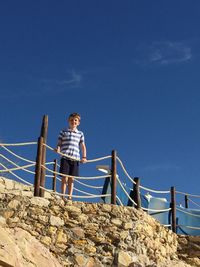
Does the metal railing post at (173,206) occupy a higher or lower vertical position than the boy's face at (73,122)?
lower

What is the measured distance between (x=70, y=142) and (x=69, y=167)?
473mm

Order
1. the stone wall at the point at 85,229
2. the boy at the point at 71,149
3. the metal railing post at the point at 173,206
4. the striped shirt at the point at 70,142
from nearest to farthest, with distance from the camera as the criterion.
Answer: the stone wall at the point at 85,229
the boy at the point at 71,149
the striped shirt at the point at 70,142
the metal railing post at the point at 173,206

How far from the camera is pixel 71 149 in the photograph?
10141 millimetres

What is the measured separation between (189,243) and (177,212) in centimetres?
97

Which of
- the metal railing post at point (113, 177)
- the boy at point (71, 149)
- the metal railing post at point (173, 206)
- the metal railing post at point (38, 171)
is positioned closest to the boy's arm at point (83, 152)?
the boy at point (71, 149)

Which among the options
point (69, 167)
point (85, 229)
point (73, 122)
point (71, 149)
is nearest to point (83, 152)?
point (71, 149)

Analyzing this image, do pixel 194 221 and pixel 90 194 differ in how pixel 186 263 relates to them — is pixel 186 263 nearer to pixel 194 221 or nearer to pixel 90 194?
pixel 194 221

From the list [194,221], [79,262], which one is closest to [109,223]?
[79,262]

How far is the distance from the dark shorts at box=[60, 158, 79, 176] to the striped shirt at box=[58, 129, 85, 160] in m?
0.11

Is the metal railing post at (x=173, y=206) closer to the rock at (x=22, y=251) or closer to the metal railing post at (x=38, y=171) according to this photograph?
the metal railing post at (x=38, y=171)

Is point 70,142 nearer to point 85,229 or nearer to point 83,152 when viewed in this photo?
point 83,152

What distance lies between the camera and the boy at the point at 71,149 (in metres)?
9.98

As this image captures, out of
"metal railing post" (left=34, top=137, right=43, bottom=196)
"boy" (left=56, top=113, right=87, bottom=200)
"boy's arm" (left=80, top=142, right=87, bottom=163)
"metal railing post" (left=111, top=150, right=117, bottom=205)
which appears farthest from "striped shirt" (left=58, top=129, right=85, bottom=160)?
"metal railing post" (left=34, top=137, right=43, bottom=196)

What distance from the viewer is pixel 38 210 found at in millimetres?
→ 8992
